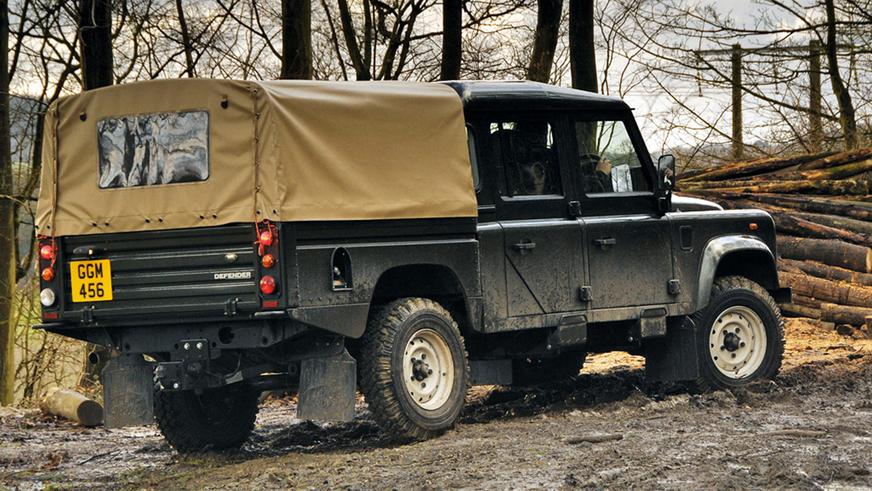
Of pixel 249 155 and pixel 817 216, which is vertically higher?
pixel 249 155

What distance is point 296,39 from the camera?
15.9 metres

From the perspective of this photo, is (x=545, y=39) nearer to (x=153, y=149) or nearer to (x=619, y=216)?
(x=619, y=216)

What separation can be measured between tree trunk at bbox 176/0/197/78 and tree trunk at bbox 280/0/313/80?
17.3 feet

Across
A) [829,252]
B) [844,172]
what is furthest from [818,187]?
[829,252]

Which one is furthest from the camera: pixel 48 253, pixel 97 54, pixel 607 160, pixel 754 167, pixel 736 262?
→ pixel 754 167

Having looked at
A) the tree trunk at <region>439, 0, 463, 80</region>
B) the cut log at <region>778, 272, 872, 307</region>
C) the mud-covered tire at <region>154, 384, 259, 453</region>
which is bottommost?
the mud-covered tire at <region>154, 384, 259, 453</region>

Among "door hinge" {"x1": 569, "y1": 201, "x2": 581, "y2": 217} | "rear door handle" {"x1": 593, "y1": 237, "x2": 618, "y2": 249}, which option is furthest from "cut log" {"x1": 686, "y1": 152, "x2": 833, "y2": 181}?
"door hinge" {"x1": 569, "y1": 201, "x2": 581, "y2": 217}

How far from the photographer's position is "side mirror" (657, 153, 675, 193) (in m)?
9.86

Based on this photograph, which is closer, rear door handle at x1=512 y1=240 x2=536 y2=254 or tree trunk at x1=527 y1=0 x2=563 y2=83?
rear door handle at x1=512 y1=240 x2=536 y2=254

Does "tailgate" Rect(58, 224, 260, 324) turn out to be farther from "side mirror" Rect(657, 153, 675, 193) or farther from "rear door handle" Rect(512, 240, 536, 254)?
"side mirror" Rect(657, 153, 675, 193)

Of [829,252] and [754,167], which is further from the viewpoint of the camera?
[754,167]

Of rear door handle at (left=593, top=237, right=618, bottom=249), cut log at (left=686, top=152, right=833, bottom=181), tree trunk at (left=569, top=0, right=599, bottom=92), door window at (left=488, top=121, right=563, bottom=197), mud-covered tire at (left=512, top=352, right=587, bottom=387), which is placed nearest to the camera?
door window at (left=488, top=121, right=563, bottom=197)

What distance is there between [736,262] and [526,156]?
8.40ft

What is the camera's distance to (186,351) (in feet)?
25.7
